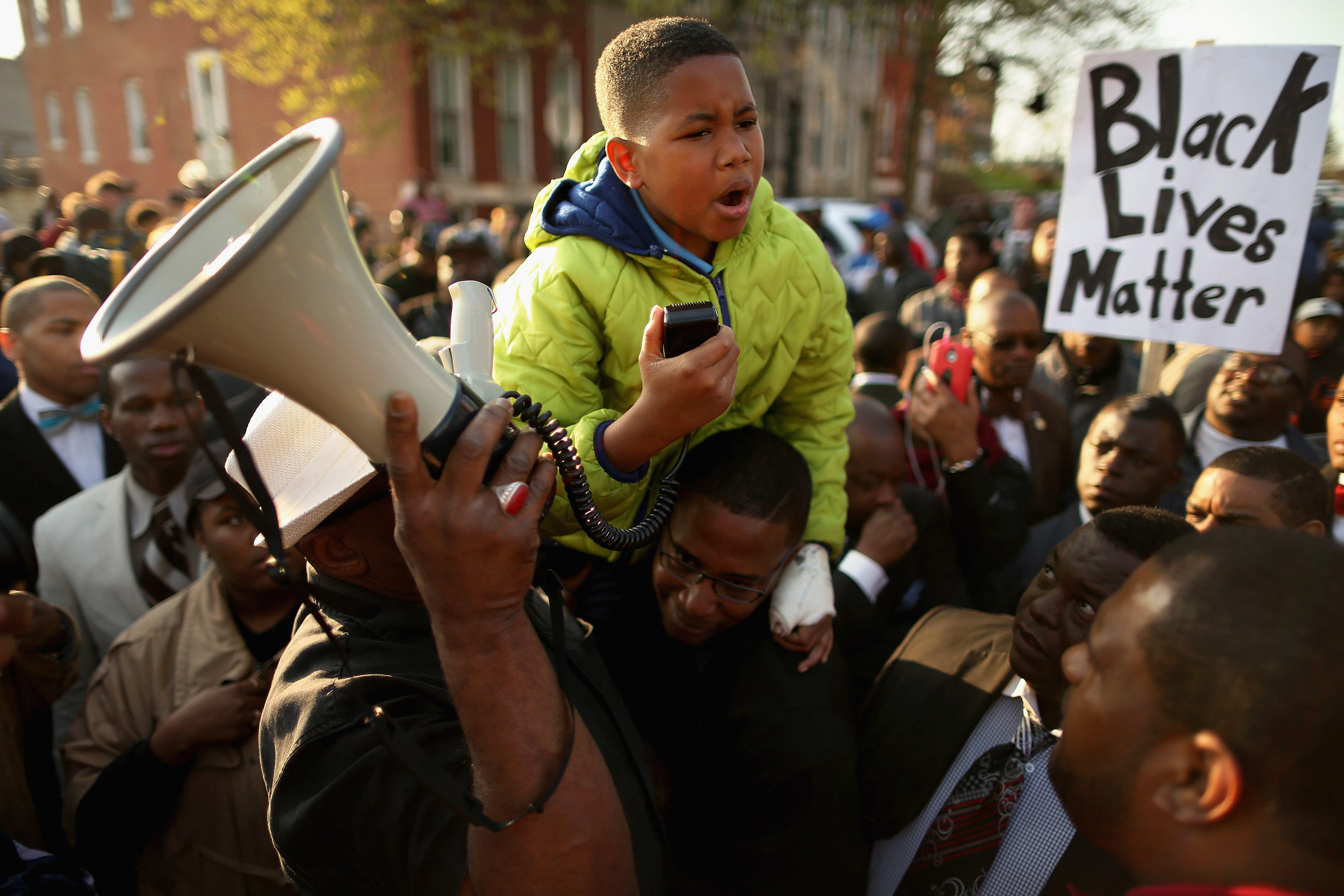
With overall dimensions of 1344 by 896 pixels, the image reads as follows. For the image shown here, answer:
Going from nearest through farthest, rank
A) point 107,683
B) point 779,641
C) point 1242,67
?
point 779,641, point 107,683, point 1242,67

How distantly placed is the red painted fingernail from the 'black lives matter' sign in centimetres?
301

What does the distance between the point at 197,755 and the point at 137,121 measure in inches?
968

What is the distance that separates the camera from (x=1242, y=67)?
3.07m

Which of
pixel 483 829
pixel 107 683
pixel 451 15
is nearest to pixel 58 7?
pixel 451 15

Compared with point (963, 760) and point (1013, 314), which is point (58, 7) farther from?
point (963, 760)

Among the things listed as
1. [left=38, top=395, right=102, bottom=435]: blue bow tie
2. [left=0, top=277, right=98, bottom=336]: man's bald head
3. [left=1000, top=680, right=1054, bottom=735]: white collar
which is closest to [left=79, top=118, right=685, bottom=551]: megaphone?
[left=1000, top=680, right=1054, bottom=735]: white collar

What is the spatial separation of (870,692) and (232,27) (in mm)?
13867

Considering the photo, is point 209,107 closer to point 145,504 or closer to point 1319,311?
point 145,504

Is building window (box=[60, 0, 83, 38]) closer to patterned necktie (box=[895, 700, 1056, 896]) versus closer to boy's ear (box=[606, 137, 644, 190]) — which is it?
boy's ear (box=[606, 137, 644, 190])

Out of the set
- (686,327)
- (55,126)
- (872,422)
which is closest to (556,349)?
(686,327)

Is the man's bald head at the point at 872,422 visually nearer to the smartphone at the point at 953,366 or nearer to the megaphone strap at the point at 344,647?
the smartphone at the point at 953,366

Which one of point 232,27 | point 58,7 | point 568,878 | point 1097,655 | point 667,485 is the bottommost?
point 568,878

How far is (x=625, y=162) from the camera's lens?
187 centimetres

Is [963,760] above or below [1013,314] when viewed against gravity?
below
